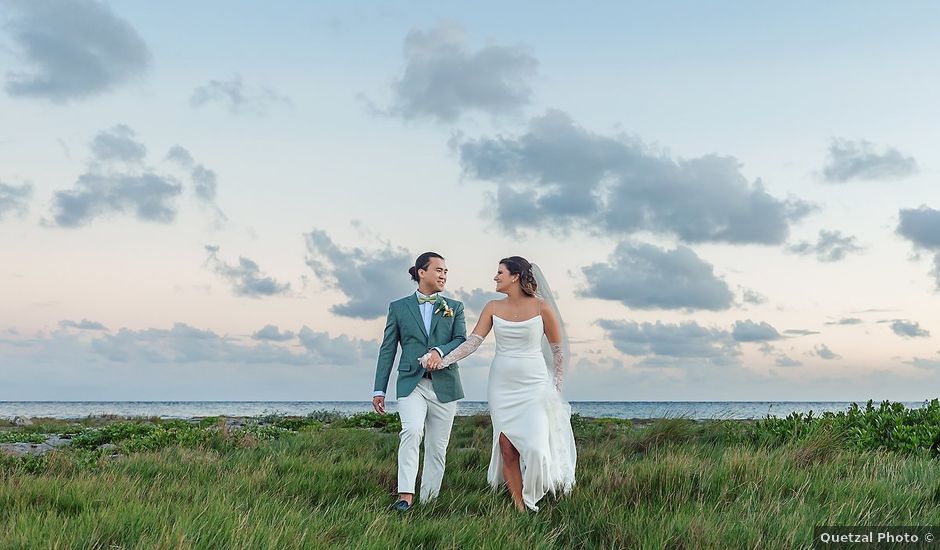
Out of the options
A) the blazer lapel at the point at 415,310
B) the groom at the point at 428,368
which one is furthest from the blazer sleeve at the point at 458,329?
the blazer lapel at the point at 415,310

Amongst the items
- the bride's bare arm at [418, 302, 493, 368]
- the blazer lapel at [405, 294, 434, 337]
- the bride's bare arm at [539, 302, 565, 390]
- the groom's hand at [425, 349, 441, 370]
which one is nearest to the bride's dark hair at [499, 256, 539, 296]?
the bride's bare arm at [539, 302, 565, 390]

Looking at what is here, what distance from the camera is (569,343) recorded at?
806cm

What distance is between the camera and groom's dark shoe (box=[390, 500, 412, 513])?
6.92 metres

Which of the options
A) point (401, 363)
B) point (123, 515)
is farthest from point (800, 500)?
point (123, 515)

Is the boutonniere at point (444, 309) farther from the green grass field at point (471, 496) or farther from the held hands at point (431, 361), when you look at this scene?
the green grass field at point (471, 496)

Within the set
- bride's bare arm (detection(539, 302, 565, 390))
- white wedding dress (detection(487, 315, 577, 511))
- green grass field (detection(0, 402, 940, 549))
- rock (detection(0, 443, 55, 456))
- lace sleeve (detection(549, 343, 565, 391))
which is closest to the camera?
green grass field (detection(0, 402, 940, 549))

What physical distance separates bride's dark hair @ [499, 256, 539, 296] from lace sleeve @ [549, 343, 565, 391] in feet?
2.37

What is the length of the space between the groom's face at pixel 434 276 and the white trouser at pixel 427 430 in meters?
0.96

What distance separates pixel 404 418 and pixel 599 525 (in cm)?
224

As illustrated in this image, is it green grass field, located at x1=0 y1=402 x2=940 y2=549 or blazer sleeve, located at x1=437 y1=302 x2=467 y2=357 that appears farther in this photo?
blazer sleeve, located at x1=437 y1=302 x2=467 y2=357

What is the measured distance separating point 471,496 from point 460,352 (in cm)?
144

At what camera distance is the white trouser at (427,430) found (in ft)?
23.6

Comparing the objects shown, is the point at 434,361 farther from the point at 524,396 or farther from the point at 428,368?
the point at 524,396

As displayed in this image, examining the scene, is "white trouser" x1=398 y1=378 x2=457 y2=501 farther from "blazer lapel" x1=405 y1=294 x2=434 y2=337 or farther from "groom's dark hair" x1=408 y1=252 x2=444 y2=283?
"groom's dark hair" x1=408 y1=252 x2=444 y2=283
